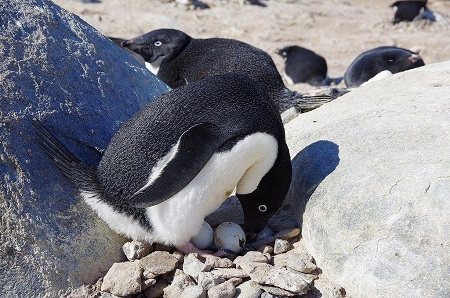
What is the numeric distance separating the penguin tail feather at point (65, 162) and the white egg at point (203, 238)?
20.0 inches

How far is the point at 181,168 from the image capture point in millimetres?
2887

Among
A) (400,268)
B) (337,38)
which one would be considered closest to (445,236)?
(400,268)

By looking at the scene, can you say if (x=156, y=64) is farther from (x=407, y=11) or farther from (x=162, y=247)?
(x=407, y=11)

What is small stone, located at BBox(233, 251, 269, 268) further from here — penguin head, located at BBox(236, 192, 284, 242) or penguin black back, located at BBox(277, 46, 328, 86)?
penguin black back, located at BBox(277, 46, 328, 86)

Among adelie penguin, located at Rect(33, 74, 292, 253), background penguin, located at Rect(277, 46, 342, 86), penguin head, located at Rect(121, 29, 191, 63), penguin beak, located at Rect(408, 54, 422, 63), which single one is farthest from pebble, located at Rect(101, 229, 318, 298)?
background penguin, located at Rect(277, 46, 342, 86)

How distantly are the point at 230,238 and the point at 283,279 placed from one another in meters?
0.45

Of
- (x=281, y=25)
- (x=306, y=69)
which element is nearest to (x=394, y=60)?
(x=306, y=69)

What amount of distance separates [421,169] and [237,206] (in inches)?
43.2

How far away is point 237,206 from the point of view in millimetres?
3691

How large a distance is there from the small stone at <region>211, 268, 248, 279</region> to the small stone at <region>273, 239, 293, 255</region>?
256 millimetres

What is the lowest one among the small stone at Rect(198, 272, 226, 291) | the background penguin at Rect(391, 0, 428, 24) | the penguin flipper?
the background penguin at Rect(391, 0, 428, 24)

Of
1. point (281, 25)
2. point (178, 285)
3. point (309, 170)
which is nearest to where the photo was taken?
point (178, 285)

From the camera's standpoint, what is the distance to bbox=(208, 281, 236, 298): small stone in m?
2.76

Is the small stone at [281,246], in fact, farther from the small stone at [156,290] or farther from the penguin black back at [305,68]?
the penguin black back at [305,68]
